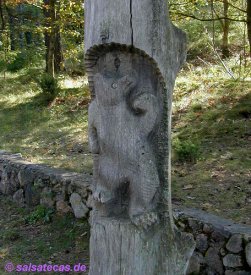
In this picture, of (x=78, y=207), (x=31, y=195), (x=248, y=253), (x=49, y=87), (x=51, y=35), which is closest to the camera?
(x=248, y=253)

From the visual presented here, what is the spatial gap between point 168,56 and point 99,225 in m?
1.04

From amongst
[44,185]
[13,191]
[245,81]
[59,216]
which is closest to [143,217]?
[59,216]

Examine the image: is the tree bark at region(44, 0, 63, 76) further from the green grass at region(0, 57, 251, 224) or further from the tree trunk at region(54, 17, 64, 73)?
the green grass at region(0, 57, 251, 224)

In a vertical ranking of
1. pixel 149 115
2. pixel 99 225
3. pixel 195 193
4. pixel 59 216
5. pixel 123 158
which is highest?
pixel 149 115

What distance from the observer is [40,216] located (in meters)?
5.68

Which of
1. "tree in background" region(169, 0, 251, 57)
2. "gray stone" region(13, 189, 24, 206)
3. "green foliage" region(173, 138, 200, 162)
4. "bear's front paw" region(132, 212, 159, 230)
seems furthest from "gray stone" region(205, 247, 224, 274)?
"tree in background" region(169, 0, 251, 57)

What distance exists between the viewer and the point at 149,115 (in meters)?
2.54

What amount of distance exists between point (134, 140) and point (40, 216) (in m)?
3.46

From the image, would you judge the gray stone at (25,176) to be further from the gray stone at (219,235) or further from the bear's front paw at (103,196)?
the bear's front paw at (103,196)

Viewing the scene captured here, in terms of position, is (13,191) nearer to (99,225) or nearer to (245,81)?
(99,225)

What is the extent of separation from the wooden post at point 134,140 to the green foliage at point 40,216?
3062 millimetres

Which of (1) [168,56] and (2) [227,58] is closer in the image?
(1) [168,56]

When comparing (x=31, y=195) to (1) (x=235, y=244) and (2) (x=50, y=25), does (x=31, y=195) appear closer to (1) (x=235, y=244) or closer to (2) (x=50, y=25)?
(1) (x=235, y=244)

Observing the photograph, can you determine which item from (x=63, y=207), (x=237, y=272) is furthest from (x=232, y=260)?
(x=63, y=207)
